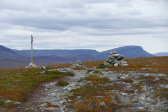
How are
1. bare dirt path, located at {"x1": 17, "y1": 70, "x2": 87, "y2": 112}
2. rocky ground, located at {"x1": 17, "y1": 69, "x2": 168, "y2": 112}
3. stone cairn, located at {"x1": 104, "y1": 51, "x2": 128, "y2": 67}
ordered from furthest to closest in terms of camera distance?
stone cairn, located at {"x1": 104, "y1": 51, "x2": 128, "y2": 67}, bare dirt path, located at {"x1": 17, "y1": 70, "x2": 87, "y2": 112}, rocky ground, located at {"x1": 17, "y1": 69, "x2": 168, "y2": 112}

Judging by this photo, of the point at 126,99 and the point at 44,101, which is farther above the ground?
the point at 126,99

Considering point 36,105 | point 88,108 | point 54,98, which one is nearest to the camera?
point 88,108

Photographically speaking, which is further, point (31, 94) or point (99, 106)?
point (31, 94)

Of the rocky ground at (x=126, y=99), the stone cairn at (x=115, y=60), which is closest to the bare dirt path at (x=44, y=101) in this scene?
the rocky ground at (x=126, y=99)

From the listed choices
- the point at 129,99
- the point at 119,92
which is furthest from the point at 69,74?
the point at 129,99

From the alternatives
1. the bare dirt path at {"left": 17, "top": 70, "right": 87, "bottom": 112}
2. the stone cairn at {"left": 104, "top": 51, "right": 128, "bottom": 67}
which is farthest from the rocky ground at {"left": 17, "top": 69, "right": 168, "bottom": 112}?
the stone cairn at {"left": 104, "top": 51, "right": 128, "bottom": 67}

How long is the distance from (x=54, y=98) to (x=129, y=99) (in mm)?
6712

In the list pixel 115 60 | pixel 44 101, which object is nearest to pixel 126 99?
pixel 44 101

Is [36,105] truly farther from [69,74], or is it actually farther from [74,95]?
[69,74]

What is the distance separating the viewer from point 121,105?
14727 mm

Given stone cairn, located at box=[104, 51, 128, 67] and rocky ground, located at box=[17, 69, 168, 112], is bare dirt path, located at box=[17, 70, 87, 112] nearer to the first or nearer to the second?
rocky ground, located at box=[17, 69, 168, 112]

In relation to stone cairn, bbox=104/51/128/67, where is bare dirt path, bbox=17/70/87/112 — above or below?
below

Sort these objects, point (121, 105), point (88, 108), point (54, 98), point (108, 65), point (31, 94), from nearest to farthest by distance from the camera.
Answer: point (88, 108) < point (121, 105) < point (54, 98) < point (31, 94) < point (108, 65)

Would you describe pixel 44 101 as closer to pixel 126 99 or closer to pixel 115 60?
pixel 126 99
